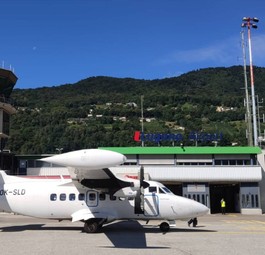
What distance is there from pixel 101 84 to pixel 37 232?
174360 millimetres

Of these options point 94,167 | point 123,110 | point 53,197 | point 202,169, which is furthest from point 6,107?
point 123,110

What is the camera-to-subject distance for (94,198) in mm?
21016

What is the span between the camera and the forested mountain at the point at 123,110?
10389cm

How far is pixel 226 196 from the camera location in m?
49.9

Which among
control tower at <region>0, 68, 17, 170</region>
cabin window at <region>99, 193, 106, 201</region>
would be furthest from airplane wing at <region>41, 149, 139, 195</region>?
control tower at <region>0, 68, 17, 170</region>

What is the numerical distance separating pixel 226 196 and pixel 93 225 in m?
33.6

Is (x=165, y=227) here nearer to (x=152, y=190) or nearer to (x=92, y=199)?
(x=152, y=190)

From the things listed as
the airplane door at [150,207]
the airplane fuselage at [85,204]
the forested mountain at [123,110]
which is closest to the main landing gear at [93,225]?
the airplane fuselage at [85,204]

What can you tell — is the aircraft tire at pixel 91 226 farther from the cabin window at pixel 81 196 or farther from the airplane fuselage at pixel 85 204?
the cabin window at pixel 81 196

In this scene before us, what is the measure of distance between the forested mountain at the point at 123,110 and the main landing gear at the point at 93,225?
70.5 meters

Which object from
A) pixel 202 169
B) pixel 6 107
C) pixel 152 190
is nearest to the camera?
pixel 152 190

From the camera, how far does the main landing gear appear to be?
19.9 m

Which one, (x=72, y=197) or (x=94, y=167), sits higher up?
(x=94, y=167)

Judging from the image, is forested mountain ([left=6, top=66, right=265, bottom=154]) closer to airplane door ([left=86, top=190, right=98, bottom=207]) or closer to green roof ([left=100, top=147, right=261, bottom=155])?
green roof ([left=100, top=147, right=261, bottom=155])
